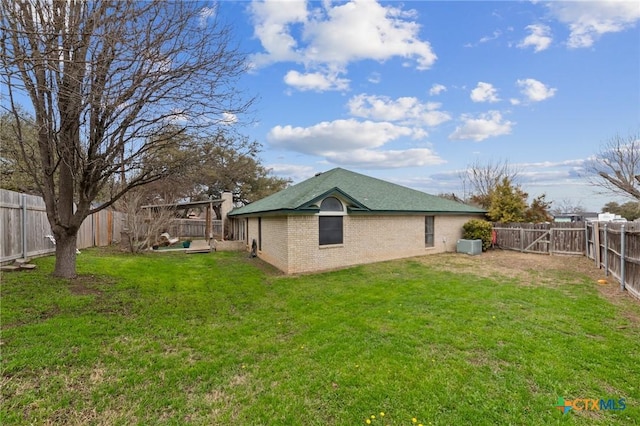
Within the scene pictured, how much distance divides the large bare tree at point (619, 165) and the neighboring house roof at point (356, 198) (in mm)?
12875

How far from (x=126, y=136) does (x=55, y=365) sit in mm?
4901

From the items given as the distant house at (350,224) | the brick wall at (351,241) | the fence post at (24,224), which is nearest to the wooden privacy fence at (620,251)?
the distant house at (350,224)

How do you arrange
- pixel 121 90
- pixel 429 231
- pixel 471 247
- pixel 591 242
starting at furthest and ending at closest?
pixel 429 231, pixel 471 247, pixel 591 242, pixel 121 90

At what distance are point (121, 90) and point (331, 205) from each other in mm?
7634

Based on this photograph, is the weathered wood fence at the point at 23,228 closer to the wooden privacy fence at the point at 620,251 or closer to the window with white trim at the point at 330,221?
the window with white trim at the point at 330,221

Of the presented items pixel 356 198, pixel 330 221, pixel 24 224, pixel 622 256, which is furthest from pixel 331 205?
pixel 24 224

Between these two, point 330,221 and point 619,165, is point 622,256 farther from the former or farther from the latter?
point 619,165

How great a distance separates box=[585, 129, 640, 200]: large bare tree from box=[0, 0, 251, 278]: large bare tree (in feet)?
88.9

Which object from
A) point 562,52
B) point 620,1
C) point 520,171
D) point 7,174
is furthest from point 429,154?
point 7,174

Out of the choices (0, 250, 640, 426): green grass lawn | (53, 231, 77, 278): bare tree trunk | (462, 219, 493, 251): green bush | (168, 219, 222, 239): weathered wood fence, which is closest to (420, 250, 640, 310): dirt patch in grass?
(462, 219, 493, 251): green bush

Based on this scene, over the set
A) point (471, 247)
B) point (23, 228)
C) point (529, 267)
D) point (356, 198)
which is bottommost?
point (529, 267)

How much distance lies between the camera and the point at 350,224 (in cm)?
1223

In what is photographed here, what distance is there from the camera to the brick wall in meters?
10.8

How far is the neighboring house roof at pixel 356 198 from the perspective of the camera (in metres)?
11.0
